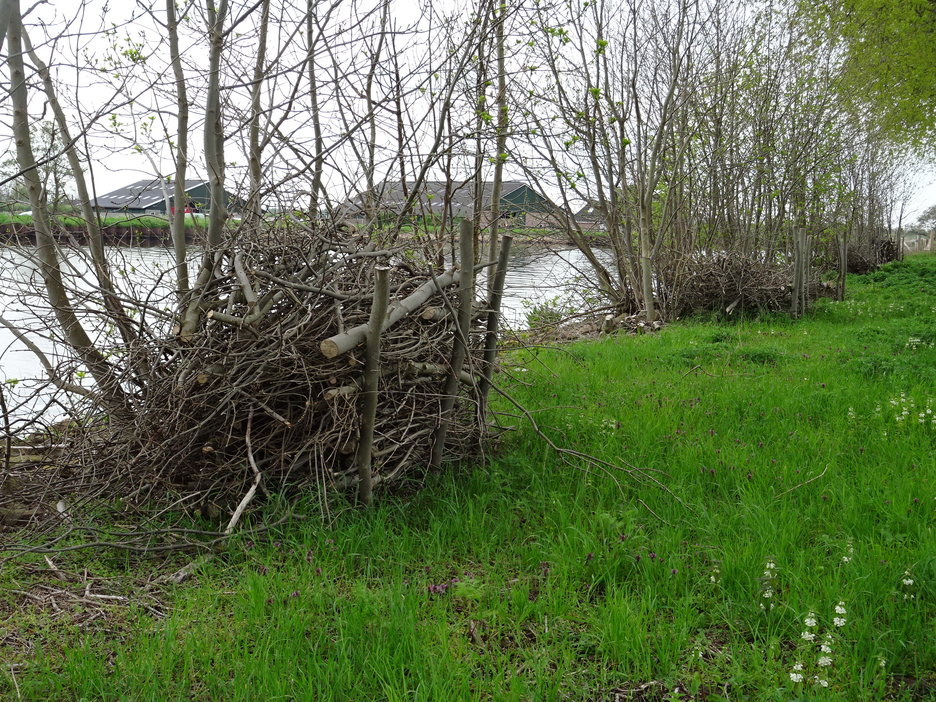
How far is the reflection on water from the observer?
4102 millimetres

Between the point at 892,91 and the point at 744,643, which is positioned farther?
the point at 892,91

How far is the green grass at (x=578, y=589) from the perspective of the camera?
2238 millimetres

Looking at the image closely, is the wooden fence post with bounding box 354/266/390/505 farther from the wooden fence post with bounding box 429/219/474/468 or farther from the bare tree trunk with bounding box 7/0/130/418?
the bare tree trunk with bounding box 7/0/130/418

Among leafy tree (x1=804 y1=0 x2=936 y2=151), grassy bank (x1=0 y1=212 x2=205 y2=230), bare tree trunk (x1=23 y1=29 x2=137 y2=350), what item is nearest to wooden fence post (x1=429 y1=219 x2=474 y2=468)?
bare tree trunk (x1=23 y1=29 x2=137 y2=350)

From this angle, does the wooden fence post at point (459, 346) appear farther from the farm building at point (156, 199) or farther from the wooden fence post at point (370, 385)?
the farm building at point (156, 199)

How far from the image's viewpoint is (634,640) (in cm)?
240

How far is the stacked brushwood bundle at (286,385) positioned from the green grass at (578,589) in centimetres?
35

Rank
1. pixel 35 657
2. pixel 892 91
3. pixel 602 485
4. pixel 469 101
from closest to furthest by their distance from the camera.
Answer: pixel 35 657 < pixel 602 485 < pixel 469 101 < pixel 892 91

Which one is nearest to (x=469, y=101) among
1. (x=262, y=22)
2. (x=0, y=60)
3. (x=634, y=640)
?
(x=262, y=22)

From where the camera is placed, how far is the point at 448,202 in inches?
223

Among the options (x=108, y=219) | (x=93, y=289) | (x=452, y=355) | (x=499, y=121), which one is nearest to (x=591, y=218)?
(x=499, y=121)

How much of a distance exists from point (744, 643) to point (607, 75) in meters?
10.3

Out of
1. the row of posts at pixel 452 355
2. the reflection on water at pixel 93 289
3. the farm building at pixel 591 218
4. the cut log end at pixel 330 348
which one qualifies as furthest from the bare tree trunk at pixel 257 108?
the farm building at pixel 591 218

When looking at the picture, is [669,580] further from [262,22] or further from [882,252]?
[882,252]
